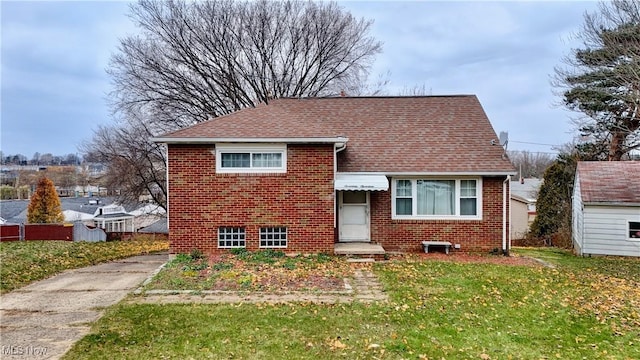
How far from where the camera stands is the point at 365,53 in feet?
97.0

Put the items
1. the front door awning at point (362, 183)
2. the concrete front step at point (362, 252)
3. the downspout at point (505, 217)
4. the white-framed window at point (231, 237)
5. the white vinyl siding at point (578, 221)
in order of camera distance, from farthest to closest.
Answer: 1. the white vinyl siding at point (578, 221)
2. the downspout at point (505, 217)
3. the front door awning at point (362, 183)
4. the white-framed window at point (231, 237)
5. the concrete front step at point (362, 252)

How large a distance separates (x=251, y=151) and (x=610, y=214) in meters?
14.8

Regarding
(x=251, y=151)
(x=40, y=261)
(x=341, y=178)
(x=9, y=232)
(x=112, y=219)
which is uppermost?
(x=251, y=151)

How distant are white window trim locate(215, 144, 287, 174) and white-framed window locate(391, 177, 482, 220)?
4087 mm

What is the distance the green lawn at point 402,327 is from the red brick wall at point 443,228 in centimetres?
476

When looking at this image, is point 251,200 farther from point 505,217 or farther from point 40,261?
point 505,217

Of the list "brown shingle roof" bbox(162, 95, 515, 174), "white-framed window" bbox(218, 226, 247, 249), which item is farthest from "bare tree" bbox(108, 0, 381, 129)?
"white-framed window" bbox(218, 226, 247, 249)

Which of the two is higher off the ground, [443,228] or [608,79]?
[608,79]

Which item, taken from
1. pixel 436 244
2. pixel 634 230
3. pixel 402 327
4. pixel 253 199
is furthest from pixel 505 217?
pixel 402 327

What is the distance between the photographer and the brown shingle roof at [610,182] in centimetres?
1702

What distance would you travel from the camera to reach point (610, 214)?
→ 56.2 ft

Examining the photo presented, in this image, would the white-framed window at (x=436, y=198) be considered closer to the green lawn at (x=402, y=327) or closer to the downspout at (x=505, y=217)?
the downspout at (x=505, y=217)

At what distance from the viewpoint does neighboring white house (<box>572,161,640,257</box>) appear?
55.5 ft

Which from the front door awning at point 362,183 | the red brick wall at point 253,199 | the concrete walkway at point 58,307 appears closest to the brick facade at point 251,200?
the red brick wall at point 253,199
